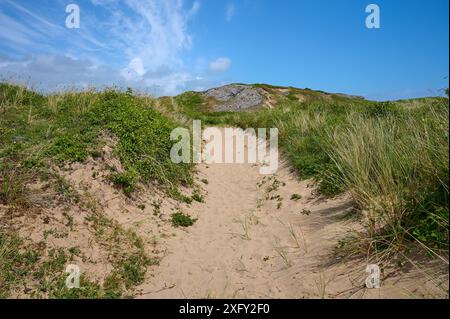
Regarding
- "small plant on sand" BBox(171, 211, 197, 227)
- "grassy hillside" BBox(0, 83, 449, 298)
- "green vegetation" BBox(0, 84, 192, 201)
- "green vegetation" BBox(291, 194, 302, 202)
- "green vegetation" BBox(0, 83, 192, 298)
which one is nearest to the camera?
"grassy hillside" BBox(0, 83, 449, 298)

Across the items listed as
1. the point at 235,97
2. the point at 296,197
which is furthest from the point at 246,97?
the point at 296,197

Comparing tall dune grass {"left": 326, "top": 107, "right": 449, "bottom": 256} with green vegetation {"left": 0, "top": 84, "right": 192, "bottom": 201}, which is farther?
green vegetation {"left": 0, "top": 84, "right": 192, "bottom": 201}

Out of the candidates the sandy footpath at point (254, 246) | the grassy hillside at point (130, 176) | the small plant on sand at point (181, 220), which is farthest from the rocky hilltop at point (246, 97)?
→ the small plant on sand at point (181, 220)

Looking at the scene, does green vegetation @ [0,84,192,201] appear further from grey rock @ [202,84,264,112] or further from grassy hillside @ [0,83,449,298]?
grey rock @ [202,84,264,112]

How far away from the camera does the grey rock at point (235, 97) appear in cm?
3039

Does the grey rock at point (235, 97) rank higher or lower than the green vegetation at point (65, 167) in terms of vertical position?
higher

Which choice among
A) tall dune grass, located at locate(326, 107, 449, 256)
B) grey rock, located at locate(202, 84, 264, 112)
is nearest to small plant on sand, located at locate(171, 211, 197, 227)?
tall dune grass, located at locate(326, 107, 449, 256)

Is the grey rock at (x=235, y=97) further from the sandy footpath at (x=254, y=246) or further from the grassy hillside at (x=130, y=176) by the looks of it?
the sandy footpath at (x=254, y=246)

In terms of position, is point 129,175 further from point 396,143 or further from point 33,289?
point 396,143

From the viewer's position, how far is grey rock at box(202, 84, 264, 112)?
99.7 ft

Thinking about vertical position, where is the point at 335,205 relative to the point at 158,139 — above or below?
below
